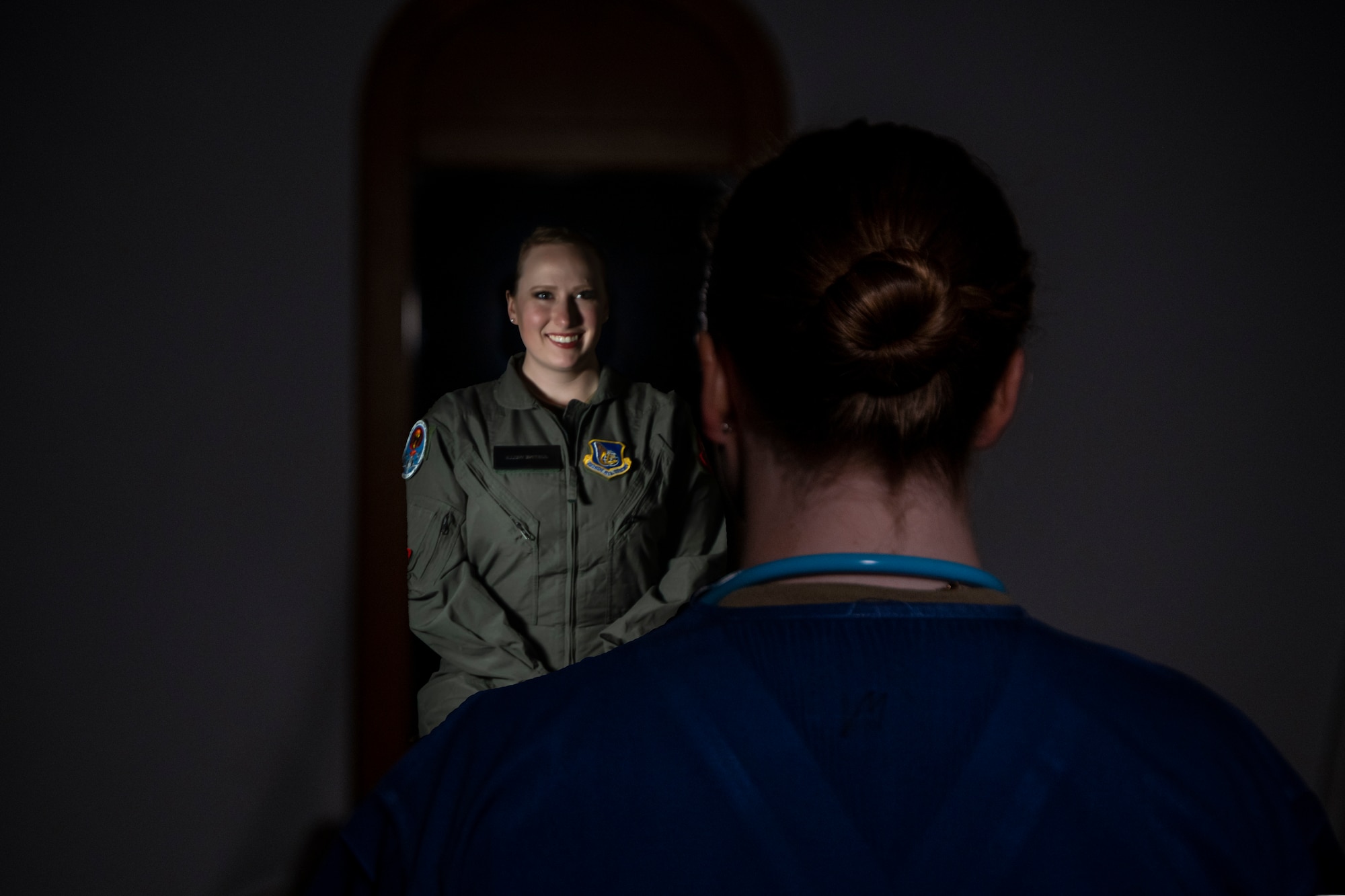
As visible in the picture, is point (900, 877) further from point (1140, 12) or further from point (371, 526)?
point (1140, 12)

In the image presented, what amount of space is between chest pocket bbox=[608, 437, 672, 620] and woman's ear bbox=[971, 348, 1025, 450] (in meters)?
0.29

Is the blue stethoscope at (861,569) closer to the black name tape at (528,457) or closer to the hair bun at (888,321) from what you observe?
the hair bun at (888,321)

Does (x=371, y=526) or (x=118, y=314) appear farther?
(x=118, y=314)

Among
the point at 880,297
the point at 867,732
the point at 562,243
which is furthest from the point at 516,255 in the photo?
the point at 867,732

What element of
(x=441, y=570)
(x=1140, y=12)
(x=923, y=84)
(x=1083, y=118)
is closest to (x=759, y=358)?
(x=441, y=570)

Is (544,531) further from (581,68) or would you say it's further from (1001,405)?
(581,68)

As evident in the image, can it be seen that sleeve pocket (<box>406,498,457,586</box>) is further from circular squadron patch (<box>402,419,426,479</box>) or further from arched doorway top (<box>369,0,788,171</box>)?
arched doorway top (<box>369,0,788,171</box>)

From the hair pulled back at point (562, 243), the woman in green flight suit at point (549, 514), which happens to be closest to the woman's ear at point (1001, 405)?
the woman in green flight suit at point (549, 514)

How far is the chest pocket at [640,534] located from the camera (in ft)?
2.23

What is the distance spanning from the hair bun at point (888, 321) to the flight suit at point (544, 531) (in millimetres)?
288

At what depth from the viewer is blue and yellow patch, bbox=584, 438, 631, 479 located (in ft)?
2.20

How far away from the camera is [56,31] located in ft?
3.82

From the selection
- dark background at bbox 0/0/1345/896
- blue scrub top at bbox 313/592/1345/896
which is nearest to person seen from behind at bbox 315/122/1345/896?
blue scrub top at bbox 313/592/1345/896

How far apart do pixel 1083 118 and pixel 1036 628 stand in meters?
1.14
